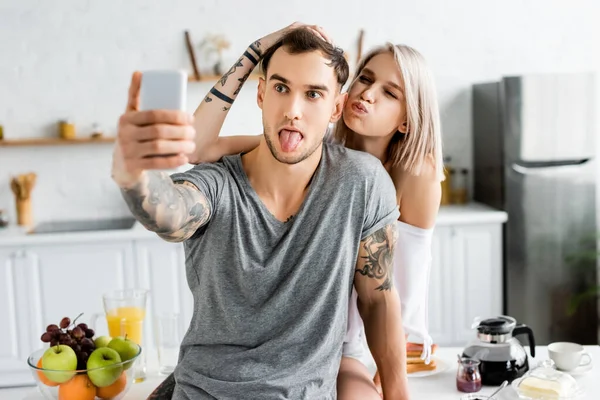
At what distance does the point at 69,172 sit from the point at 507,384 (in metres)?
3.26

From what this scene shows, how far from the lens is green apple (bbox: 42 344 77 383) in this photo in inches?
66.9

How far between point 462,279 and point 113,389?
2.72 m

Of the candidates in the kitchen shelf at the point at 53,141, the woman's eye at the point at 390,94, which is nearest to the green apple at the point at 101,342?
the woman's eye at the point at 390,94

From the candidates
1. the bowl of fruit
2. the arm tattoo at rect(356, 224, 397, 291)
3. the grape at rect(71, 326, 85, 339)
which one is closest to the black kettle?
the arm tattoo at rect(356, 224, 397, 291)

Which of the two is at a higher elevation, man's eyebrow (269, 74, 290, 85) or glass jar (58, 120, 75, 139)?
man's eyebrow (269, 74, 290, 85)

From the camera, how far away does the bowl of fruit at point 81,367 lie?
5.61 feet

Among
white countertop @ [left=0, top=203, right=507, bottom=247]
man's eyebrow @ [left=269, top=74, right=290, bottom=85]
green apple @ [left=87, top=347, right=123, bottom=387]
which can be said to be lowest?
white countertop @ [left=0, top=203, right=507, bottom=247]

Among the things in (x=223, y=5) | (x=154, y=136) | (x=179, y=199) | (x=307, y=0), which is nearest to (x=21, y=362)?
(x=223, y=5)

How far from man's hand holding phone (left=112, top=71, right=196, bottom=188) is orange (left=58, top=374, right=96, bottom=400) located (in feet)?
2.35

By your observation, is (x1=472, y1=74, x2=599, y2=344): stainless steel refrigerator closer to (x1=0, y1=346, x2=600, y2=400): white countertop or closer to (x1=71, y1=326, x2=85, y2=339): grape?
(x1=0, y1=346, x2=600, y2=400): white countertop

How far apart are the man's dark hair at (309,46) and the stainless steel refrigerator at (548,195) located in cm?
241

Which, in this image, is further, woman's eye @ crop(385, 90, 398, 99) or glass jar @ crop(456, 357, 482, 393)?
woman's eye @ crop(385, 90, 398, 99)

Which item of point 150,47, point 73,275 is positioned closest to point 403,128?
point 73,275

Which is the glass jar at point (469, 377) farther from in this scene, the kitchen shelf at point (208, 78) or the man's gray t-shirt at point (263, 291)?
the kitchen shelf at point (208, 78)
